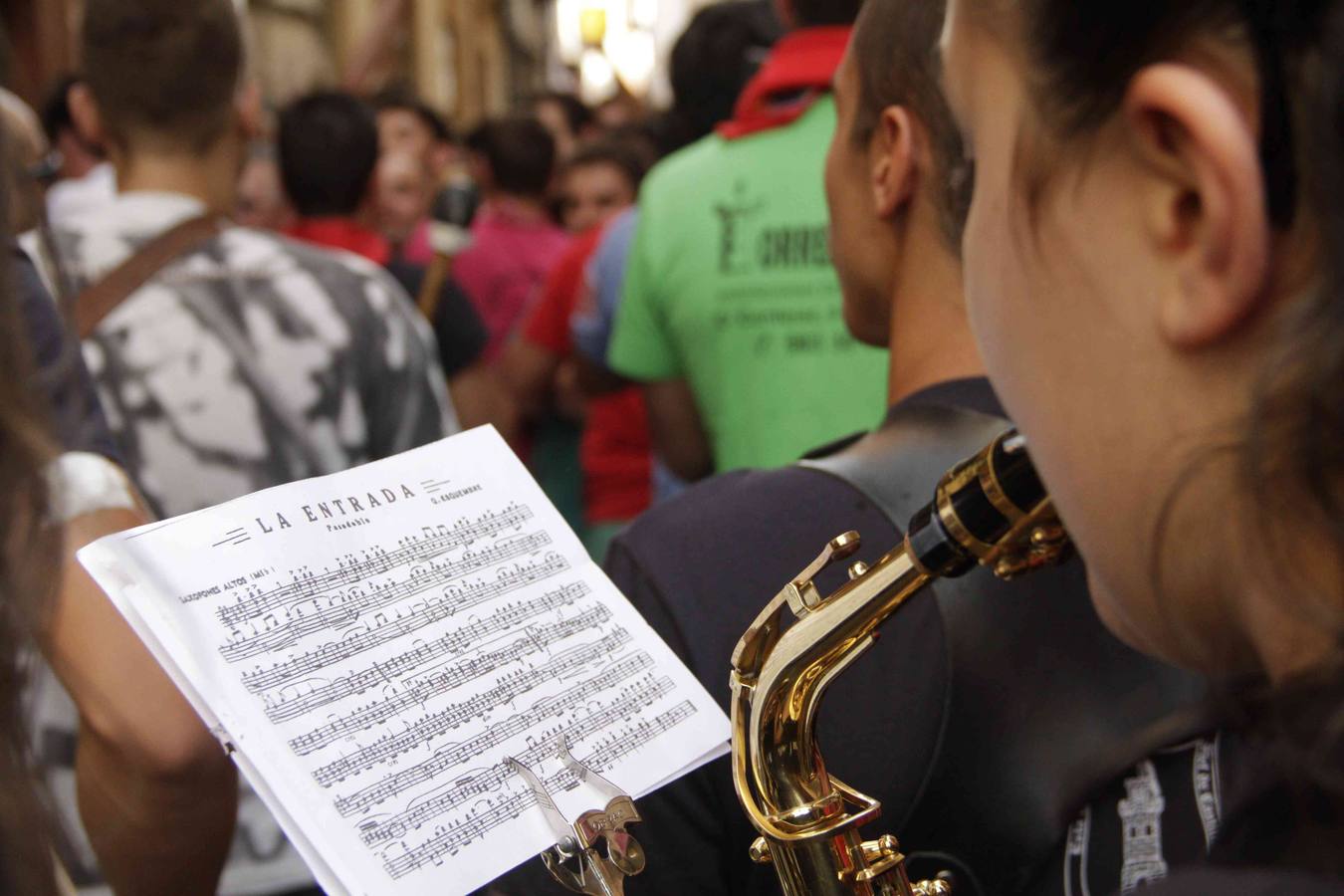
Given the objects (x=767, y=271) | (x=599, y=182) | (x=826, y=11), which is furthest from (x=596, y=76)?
(x=767, y=271)

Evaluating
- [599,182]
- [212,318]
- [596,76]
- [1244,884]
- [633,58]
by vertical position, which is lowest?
[596,76]

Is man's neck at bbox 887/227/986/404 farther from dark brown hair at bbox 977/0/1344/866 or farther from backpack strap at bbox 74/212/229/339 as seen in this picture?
backpack strap at bbox 74/212/229/339

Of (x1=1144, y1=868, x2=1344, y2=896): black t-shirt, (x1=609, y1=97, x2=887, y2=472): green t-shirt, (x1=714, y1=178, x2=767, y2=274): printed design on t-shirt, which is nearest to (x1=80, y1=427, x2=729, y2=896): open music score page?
(x1=1144, y1=868, x2=1344, y2=896): black t-shirt

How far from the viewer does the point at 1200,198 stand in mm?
708

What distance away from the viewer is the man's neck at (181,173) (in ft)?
7.82

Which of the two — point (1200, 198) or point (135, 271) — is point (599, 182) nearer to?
point (135, 271)

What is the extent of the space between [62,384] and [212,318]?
32.2 inches

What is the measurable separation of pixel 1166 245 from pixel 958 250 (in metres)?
0.83

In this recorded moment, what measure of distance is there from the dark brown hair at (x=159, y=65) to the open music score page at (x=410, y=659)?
145cm

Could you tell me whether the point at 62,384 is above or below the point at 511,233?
above

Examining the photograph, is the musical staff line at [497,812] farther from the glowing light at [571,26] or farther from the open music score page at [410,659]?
the glowing light at [571,26]

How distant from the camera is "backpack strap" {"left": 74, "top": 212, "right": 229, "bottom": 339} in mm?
2197

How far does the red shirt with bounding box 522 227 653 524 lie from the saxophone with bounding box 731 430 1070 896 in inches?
95.7

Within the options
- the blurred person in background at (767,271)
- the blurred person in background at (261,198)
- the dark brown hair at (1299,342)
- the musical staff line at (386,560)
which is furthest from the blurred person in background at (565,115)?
the dark brown hair at (1299,342)
